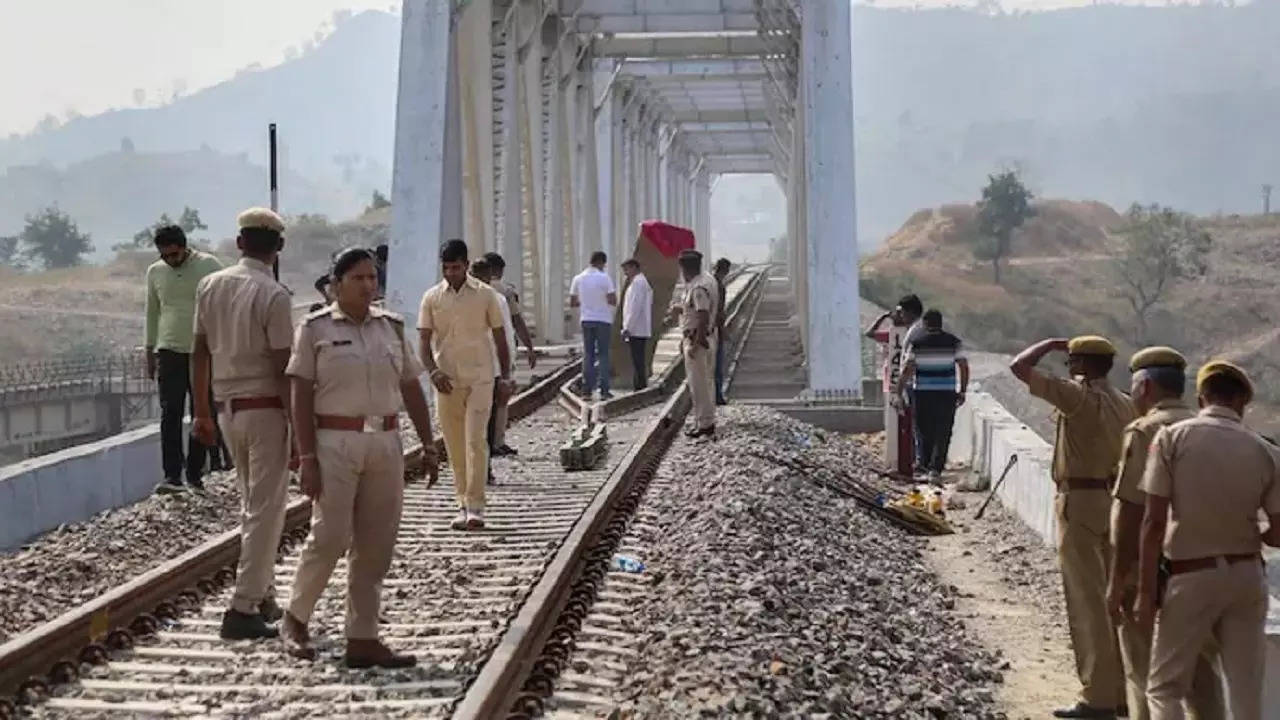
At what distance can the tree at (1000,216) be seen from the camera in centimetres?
9188

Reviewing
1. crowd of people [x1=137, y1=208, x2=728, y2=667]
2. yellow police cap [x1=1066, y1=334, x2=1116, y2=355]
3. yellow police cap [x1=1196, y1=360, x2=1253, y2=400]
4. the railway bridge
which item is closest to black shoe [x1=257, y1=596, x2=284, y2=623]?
crowd of people [x1=137, y1=208, x2=728, y2=667]

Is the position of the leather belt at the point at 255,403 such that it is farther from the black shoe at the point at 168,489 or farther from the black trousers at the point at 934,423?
the black trousers at the point at 934,423

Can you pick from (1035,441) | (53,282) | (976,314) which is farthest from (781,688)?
(53,282)

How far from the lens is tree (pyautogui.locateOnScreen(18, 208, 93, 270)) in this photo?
97688mm

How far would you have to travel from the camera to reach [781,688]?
5.48m

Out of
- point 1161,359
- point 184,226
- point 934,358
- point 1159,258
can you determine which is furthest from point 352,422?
point 184,226

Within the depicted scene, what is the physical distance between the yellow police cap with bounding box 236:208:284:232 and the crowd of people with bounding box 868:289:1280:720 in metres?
3.10

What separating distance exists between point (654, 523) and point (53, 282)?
238ft

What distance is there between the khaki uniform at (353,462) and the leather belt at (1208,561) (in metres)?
2.86

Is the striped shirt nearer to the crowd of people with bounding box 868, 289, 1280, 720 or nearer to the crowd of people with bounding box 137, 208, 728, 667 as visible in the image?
the crowd of people with bounding box 868, 289, 1280, 720

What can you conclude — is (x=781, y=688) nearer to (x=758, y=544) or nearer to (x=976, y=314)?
(x=758, y=544)

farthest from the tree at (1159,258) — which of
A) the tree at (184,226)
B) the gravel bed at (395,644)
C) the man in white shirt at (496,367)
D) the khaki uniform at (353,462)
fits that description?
the khaki uniform at (353,462)

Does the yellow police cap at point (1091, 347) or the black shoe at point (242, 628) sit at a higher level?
the yellow police cap at point (1091, 347)

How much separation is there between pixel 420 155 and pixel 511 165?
527cm
